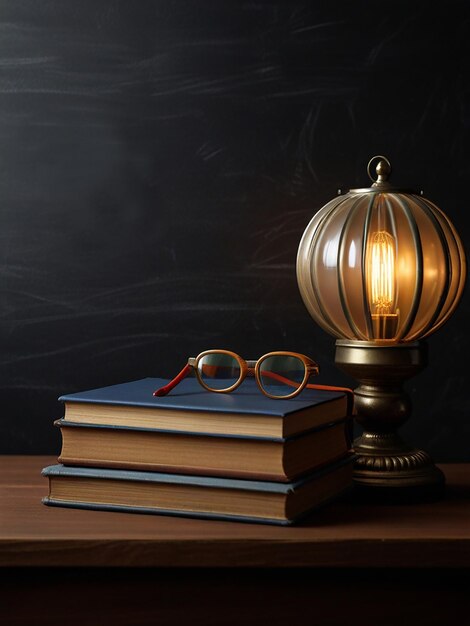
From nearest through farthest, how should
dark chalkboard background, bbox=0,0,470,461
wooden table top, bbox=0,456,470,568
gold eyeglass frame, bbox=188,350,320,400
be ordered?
Result: wooden table top, bbox=0,456,470,568
gold eyeglass frame, bbox=188,350,320,400
dark chalkboard background, bbox=0,0,470,461

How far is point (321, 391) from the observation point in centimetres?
128

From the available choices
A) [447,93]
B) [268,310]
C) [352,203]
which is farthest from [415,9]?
[268,310]

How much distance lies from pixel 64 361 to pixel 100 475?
1.69 ft

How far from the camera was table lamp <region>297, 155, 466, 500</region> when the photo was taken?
125cm

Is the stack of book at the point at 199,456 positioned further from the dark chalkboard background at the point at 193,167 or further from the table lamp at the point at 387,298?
the dark chalkboard background at the point at 193,167

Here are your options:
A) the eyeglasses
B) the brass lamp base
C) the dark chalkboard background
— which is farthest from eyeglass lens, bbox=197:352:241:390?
the dark chalkboard background

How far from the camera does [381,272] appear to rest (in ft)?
4.17

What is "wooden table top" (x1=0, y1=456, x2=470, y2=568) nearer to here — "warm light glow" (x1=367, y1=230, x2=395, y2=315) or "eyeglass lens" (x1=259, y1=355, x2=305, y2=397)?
"eyeglass lens" (x1=259, y1=355, x2=305, y2=397)

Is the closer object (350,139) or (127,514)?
(127,514)

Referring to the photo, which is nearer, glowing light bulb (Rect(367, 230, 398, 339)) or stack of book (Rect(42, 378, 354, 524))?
stack of book (Rect(42, 378, 354, 524))

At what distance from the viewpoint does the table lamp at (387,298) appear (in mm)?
1249

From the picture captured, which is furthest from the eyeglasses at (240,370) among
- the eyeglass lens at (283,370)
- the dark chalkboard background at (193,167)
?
the dark chalkboard background at (193,167)

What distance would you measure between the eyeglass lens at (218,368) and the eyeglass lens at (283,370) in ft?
0.13

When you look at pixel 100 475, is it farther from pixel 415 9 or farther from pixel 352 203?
pixel 415 9
